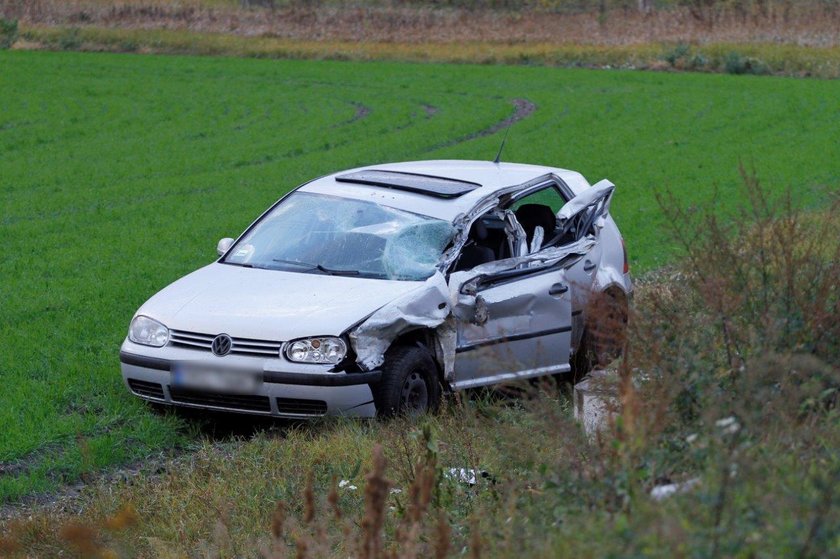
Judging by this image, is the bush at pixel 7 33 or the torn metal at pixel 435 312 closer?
the torn metal at pixel 435 312

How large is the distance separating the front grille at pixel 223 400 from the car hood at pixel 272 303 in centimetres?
38

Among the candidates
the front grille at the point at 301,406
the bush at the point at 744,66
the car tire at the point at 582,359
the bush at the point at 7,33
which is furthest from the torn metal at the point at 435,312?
the bush at the point at 7,33

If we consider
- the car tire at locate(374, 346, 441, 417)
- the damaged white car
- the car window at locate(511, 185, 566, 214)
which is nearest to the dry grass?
the car window at locate(511, 185, 566, 214)

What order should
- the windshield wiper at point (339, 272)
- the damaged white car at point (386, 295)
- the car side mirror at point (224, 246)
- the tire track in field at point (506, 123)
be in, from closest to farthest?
the damaged white car at point (386, 295) < the windshield wiper at point (339, 272) < the car side mirror at point (224, 246) < the tire track in field at point (506, 123)

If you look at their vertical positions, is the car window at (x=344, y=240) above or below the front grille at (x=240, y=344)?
above

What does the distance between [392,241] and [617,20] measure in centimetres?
4369

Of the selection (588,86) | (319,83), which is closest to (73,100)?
(319,83)

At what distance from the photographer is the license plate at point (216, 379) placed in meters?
7.66

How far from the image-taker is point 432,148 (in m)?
25.3

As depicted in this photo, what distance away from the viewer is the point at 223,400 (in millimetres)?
7805

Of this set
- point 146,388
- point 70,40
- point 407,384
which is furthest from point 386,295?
point 70,40

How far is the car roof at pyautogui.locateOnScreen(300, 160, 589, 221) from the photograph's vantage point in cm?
908

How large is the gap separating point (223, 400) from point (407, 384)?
3.74 ft

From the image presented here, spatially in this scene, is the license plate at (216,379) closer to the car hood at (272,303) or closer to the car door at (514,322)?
the car hood at (272,303)
